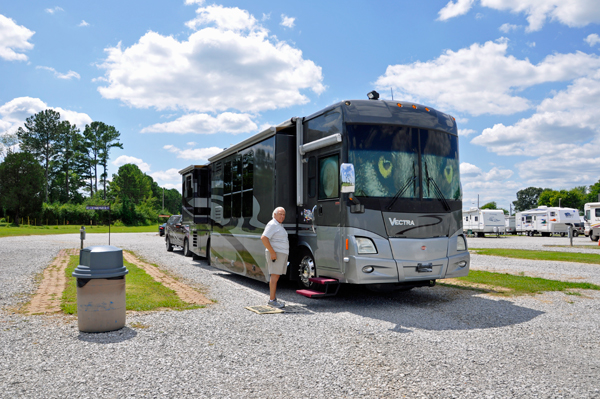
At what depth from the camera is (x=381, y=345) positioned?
5195 millimetres

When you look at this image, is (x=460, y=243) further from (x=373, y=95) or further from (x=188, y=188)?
(x=188, y=188)

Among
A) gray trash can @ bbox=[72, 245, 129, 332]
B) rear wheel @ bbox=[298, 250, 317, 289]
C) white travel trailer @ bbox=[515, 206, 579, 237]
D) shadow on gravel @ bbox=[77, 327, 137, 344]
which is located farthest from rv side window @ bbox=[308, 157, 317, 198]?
white travel trailer @ bbox=[515, 206, 579, 237]

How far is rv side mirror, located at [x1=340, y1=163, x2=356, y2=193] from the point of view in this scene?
698 cm

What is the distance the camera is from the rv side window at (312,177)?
813 centimetres

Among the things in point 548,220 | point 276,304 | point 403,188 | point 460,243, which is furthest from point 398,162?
point 548,220

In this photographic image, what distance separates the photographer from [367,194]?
24.0ft

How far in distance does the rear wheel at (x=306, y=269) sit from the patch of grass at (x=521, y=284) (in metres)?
3.77

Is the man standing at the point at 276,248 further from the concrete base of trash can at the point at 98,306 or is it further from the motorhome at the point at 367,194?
the concrete base of trash can at the point at 98,306

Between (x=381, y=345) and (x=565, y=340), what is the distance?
2.25 meters

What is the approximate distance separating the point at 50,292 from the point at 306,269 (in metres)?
4.99

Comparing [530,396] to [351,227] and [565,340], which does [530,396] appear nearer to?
[565,340]

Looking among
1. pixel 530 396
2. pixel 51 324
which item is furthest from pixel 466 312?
pixel 51 324

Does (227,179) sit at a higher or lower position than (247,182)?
higher

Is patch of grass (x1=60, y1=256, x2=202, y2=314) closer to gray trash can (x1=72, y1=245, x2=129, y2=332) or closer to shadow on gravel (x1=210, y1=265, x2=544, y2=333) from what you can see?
gray trash can (x1=72, y1=245, x2=129, y2=332)
